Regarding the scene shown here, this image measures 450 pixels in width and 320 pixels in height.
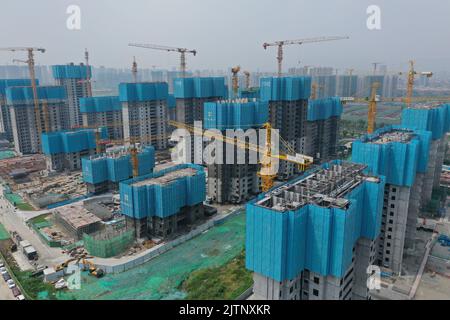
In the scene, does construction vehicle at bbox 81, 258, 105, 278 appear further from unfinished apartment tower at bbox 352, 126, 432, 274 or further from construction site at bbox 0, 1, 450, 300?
unfinished apartment tower at bbox 352, 126, 432, 274

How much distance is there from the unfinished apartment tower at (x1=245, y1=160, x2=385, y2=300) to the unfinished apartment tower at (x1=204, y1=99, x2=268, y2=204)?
18.9 metres

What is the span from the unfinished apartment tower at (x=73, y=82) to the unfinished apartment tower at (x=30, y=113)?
266 inches

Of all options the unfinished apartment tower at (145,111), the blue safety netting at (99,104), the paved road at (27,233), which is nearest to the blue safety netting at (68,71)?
the blue safety netting at (99,104)

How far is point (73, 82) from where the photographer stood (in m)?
70.0

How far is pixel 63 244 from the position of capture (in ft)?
92.8

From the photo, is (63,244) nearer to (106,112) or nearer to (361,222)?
(361,222)

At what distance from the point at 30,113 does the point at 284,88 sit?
147 ft

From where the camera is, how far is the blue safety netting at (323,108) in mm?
47594

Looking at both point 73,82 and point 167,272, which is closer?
point 167,272

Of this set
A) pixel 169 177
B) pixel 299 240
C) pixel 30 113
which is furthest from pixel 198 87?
pixel 299 240

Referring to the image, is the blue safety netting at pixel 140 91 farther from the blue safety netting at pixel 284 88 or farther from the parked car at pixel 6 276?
the parked car at pixel 6 276

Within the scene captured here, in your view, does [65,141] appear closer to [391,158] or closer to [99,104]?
[99,104]

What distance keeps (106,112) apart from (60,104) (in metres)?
8.14
